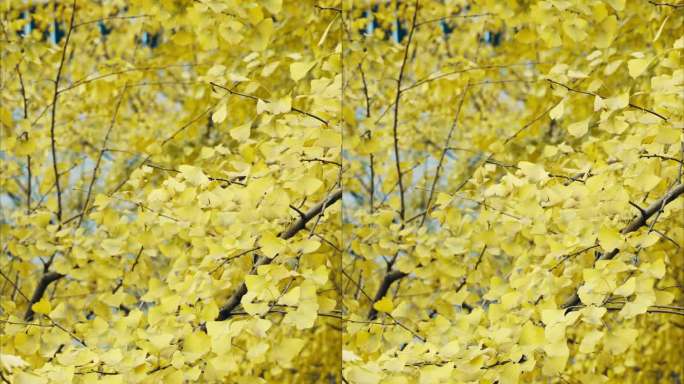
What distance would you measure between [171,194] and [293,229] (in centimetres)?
21

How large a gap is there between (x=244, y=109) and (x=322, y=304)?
0.65 m

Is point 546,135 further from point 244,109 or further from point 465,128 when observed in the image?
point 244,109

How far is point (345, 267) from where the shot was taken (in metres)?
1.71

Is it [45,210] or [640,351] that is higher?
[45,210]

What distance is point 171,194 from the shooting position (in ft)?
4.17

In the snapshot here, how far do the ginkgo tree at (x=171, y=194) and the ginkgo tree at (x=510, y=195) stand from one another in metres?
0.13

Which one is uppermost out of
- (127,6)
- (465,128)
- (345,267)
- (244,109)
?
(127,6)

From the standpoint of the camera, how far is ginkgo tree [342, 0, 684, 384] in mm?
1245

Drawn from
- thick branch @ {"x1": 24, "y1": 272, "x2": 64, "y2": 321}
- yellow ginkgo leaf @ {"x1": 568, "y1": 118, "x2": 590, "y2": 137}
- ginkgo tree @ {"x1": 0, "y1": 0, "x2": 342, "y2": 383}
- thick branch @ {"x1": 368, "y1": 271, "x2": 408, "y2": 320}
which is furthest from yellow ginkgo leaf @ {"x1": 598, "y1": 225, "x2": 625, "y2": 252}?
thick branch @ {"x1": 24, "y1": 272, "x2": 64, "y2": 321}

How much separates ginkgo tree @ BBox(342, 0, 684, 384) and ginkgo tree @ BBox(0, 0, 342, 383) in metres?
0.13

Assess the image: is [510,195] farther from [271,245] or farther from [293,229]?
[271,245]

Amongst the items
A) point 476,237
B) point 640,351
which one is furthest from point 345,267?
point 640,351

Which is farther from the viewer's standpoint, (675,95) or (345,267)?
(345,267)

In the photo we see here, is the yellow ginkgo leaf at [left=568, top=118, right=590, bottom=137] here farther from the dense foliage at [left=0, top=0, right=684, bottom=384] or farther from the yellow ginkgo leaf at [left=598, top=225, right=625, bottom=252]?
the yellow ginkgo leaf at [left=598, top=225, right=625, bottom=252]
